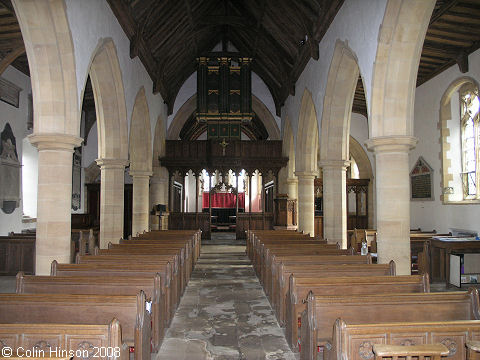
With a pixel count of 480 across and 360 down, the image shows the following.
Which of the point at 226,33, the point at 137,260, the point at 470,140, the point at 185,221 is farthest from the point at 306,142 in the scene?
the point at 137,260

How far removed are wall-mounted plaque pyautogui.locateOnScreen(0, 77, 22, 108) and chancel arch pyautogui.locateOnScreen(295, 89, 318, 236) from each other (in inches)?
305

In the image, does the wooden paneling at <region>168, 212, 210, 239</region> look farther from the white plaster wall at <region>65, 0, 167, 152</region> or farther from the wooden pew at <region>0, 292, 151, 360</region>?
the wooden pew at <region>0, 292, 151, 360</region>

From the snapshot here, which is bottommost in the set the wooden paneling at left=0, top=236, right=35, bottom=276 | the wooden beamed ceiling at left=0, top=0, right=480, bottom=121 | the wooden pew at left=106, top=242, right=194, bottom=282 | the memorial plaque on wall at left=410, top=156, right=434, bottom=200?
the wooden paneling at left=0, top=236, right=35, bottom=276

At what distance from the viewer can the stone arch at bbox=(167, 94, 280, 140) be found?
15594mm

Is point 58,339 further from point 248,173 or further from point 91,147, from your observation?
point 91,147

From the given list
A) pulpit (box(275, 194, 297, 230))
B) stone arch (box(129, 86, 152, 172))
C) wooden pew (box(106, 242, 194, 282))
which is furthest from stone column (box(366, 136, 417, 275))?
pulpit (box(275, 194, 297, 230))

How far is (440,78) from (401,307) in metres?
8.57

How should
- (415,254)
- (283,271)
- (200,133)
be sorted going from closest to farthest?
(283,271) < (415,254) < (200,133)

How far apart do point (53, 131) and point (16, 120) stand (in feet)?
19.4

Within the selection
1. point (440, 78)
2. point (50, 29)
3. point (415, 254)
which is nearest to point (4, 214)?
point (50, 29)

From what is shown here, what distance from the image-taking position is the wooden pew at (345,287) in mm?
3650

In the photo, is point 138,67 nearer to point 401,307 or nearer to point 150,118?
point 150,118

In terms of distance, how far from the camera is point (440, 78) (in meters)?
9.89

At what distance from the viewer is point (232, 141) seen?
14727mm
